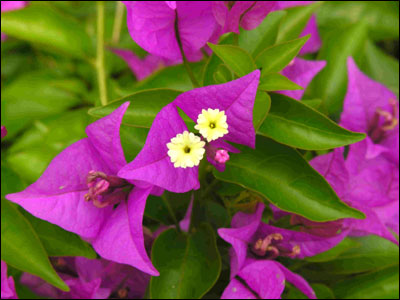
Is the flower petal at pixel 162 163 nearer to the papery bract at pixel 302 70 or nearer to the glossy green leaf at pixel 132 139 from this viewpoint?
the glossy green leaf at pixel 132 139

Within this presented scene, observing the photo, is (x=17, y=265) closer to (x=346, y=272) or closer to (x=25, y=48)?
(x=346, y=272)

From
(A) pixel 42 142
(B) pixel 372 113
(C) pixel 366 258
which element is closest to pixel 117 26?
(A) pixel 42 142

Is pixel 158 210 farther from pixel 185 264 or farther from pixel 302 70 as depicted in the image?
pixel 302 70

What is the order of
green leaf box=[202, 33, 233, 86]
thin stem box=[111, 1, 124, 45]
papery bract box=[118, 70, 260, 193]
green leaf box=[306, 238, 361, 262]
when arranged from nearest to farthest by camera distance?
papery bract box=[118, 70, 260, 193] < green leaf box=[202, 33, 233, 86] < green leaf box=[306, 238, 361, 262] < thin stem box=[111, 1, 124, 45]

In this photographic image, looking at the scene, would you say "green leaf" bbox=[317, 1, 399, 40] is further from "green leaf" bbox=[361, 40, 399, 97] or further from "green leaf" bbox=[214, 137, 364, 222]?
"green leaf" bbox=[214, 137, 364, 222]

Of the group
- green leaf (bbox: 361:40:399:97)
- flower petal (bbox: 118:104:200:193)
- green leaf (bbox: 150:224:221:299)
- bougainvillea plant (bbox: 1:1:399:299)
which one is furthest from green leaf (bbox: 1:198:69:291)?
green leaf (bbox: 361:40:399:97)

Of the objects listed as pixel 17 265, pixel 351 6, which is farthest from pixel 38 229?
pixel 351 6
